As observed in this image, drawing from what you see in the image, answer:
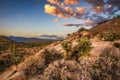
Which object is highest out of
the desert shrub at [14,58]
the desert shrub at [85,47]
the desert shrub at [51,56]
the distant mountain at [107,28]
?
the distant mountain at [107,28]

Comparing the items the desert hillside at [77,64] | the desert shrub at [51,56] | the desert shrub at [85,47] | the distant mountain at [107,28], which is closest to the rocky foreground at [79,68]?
the desert hillside at [77,64]

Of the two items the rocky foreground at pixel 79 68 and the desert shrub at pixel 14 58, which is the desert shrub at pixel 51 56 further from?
the desert shrub at pixel 14 58

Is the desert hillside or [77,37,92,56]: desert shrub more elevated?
[77,37,92,56]: desert shrub

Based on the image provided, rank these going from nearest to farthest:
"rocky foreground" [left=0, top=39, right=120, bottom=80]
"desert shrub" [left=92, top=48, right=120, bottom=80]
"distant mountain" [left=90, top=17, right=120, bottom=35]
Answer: "desert shrub" [left=92, top=48, right=120, bottom=80], "rocky foreground" [left=0, top=39, right=120, bottom=80], "distant mountain" [left=90, top=17, right=120, bottom=35]

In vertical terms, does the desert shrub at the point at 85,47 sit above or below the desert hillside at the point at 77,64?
above

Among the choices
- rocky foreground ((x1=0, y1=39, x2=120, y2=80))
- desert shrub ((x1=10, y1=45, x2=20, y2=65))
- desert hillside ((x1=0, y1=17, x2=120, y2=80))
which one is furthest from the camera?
desert shrub ((x1=10, y1=45, x2=20, y2=65))

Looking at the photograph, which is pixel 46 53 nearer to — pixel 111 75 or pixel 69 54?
pixel 69 54

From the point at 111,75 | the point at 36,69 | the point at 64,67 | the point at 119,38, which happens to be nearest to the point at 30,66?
the point at 36,69

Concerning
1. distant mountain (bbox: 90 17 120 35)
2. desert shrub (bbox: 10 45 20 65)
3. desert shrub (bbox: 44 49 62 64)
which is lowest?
desert shrub (bbox: 10 45 20 65)

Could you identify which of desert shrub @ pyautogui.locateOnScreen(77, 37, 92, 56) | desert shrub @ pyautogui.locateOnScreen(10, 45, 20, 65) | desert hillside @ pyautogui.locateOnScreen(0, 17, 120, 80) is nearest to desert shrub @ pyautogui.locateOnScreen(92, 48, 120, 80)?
desert hillside @ pyautogui.locateOnScreen(0, 17, 120, 80)

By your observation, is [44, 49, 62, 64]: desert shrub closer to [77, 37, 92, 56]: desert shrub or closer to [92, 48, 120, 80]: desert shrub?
[77, 37, 92, 56]: desert shrub

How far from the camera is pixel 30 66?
3281 cm

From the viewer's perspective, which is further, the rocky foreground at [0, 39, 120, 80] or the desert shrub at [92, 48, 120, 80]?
the rocky foreground at [0, 39, 120, 80]

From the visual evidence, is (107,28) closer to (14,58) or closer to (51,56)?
(51,56)
